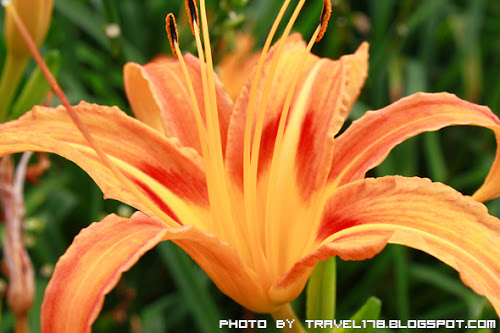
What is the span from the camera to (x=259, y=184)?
82cm

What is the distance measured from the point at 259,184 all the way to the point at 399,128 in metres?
0.20

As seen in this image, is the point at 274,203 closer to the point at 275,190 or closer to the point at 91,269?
the point at 275,190

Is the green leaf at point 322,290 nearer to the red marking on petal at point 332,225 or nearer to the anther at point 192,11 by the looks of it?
the red marking on petal at point 332,225

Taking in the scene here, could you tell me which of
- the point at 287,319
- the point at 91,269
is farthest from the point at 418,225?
the point at 91,269

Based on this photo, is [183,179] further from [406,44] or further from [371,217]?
[406,44]

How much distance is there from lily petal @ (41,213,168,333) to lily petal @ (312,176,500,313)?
19cm

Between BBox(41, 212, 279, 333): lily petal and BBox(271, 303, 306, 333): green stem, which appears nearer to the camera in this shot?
BBox(41, 212, 279, 333): lily petal

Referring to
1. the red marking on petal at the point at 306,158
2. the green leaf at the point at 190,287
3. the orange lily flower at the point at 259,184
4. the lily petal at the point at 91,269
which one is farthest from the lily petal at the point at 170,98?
the green leaf at the point at 190,287

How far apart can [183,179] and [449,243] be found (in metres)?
0.35

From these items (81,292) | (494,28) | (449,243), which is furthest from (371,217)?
(494,28)

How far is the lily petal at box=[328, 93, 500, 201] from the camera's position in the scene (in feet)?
2.39

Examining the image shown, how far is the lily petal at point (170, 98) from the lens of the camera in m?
0.83

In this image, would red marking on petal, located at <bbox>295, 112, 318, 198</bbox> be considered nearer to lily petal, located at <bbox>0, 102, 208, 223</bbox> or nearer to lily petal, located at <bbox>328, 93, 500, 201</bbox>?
lily petal, located at <bbox>328, 93, 500, 201</bbox>

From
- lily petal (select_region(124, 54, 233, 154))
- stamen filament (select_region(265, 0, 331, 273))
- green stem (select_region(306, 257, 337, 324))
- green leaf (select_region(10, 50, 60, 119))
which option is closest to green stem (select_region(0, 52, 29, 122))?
green leaf (select_region(10, 50, 60, 119))
